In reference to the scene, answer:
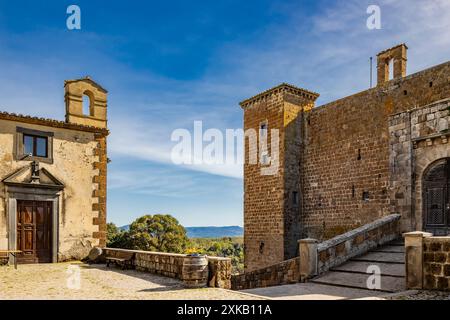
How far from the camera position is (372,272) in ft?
29.5

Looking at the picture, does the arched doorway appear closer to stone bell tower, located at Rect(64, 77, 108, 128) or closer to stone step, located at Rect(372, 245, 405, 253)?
stone step, located at Rect(372, 245, 405, 253)

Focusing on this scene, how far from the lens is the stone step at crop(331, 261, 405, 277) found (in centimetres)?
871

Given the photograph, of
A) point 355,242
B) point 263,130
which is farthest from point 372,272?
point 263,130

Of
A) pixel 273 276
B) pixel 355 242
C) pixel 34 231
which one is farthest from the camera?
pixel 34 231

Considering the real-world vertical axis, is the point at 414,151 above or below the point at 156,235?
above

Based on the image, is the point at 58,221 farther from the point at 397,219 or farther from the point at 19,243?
the point at 397,219

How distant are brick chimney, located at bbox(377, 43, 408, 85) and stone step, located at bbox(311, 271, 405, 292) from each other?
10.9m

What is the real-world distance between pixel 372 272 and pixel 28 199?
1121 centimetres

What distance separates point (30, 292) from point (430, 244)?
8265 mm

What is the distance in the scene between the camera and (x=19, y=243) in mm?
12367

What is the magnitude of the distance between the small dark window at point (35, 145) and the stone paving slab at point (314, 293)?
9419 mm

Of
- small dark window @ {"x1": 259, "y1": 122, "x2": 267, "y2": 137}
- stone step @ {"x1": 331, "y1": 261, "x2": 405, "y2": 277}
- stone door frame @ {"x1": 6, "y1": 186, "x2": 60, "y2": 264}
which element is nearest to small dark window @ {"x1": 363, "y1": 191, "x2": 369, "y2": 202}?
small dark window @ {"x1": 259, "y1": 122, "x2": 267, "y2": 137}

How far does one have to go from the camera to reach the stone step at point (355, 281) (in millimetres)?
7943

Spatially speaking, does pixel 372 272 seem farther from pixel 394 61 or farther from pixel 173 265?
pixel 394 61
